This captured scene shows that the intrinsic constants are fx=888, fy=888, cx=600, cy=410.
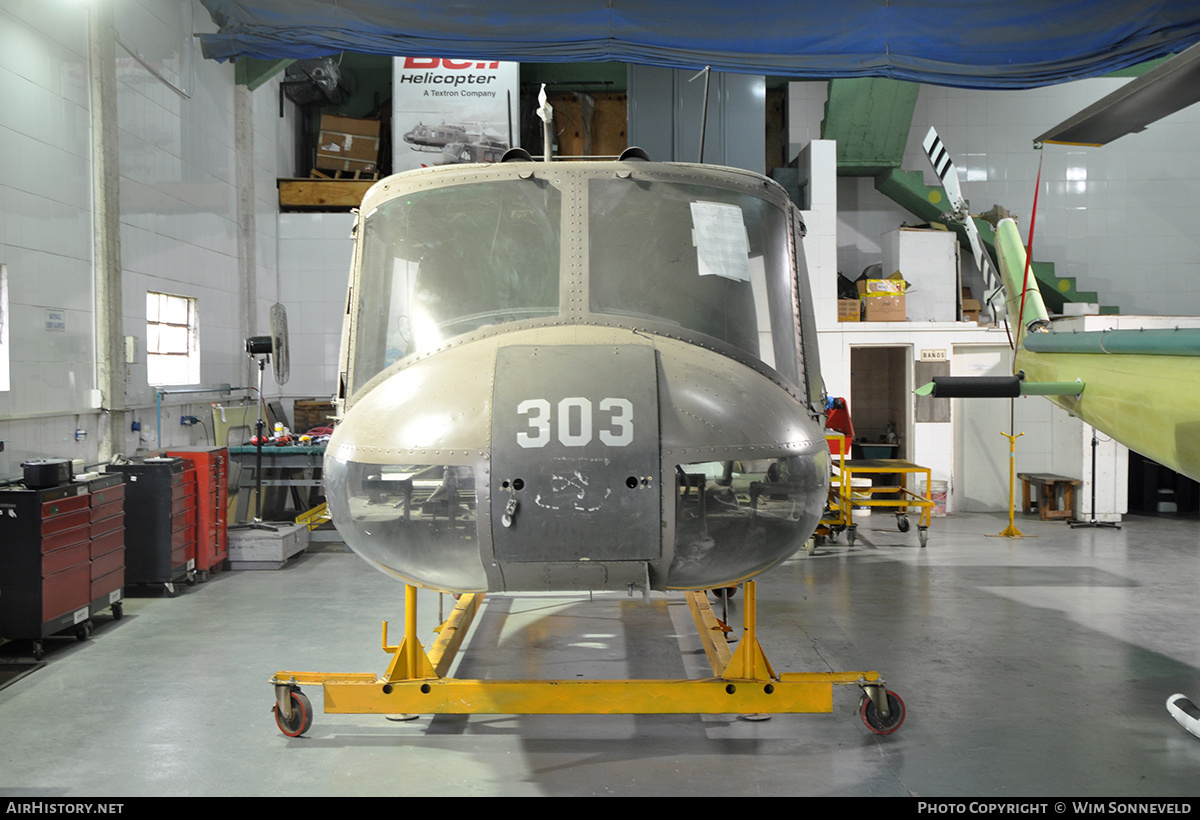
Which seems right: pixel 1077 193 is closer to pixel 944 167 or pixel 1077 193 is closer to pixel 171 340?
pixel 944 167

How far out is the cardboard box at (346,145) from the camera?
1295cm

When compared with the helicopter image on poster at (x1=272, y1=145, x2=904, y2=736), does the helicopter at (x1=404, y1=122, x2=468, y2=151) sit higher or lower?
higher

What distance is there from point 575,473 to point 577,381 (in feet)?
1.03

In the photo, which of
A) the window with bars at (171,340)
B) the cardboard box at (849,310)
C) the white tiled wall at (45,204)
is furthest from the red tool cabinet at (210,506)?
the cardboard box at (849,310)

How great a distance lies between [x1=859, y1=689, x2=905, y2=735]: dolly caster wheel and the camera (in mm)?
4391

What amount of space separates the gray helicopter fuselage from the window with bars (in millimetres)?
5898

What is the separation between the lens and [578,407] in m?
2.86

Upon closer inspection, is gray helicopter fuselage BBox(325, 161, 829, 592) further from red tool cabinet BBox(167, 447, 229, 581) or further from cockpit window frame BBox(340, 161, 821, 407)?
red tool cabinet BBox(167, 447, 229, 581)

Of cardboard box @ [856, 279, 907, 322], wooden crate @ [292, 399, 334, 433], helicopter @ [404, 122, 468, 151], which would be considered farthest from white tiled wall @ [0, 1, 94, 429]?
cardboard box @ [856, 279, 907, 322]

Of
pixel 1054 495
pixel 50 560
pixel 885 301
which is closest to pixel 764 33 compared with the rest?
pixel 885 301

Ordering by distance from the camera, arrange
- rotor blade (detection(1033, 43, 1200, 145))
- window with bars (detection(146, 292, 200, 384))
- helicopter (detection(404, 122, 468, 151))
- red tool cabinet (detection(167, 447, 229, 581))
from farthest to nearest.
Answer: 1. helicopter (detection(404, 122, 468, 151))
2. window with bars (detection(146, 292, 200, 384))
3. red tool cabinet (detection(167, 447, 229, 581))
4. rotor blade (detection(1033, 43, 1200, 145))

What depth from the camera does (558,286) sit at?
3707 mm

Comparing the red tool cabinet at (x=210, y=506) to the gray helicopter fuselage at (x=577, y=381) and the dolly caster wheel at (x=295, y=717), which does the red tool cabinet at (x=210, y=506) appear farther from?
the gray helicopter fuselage at (x=577, y=381)

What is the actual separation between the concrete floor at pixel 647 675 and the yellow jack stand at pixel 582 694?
0.24 metres
